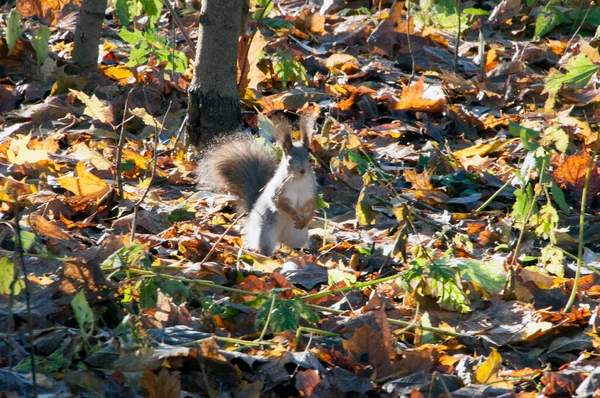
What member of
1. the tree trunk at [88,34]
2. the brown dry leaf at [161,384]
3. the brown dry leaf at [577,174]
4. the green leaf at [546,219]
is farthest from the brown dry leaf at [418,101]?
the brown dry leaf at [161,384]

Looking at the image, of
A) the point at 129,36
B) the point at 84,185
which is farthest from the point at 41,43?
the point at 84,185

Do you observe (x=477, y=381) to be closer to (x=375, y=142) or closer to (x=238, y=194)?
(x=238, y=194)

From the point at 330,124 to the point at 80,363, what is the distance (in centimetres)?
264

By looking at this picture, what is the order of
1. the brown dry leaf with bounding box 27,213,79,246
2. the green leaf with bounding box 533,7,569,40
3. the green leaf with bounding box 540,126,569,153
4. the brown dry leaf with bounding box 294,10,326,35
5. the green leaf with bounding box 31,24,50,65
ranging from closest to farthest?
the green leaf with bounding box 540,126,569,153 → the brown dry leaf with bounding box 27,213,79,246 → the green leaf with bounding box 31,24,50,65 → the green leaf with bounding box 533,7,569,40 → the brown dry leaf with bounding box 294,10,326,35

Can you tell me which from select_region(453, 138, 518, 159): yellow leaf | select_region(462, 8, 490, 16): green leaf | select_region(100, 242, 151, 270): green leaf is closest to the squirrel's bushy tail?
select_region(453, 138, 518, 159): yellow leaf

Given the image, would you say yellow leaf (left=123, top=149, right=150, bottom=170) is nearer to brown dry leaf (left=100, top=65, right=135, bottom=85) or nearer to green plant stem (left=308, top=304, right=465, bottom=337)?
brown dry leaf (left=100, top=65, right=135, bottom=85)

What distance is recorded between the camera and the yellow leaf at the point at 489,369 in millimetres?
2014

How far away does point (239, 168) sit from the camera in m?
3.88

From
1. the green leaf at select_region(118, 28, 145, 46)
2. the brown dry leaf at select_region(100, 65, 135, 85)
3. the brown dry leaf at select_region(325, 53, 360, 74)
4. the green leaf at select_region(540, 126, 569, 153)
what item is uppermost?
the green leaf at select_region(540, 126, 569, 153)

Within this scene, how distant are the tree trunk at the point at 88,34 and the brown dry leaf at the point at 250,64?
1073mm

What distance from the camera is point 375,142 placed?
14.5ft

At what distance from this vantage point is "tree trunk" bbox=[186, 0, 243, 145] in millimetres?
4059

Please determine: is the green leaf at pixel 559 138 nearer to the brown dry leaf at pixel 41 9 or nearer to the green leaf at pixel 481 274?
the green leaf at pixel 481 274

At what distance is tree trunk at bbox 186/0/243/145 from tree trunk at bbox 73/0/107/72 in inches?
49.8
